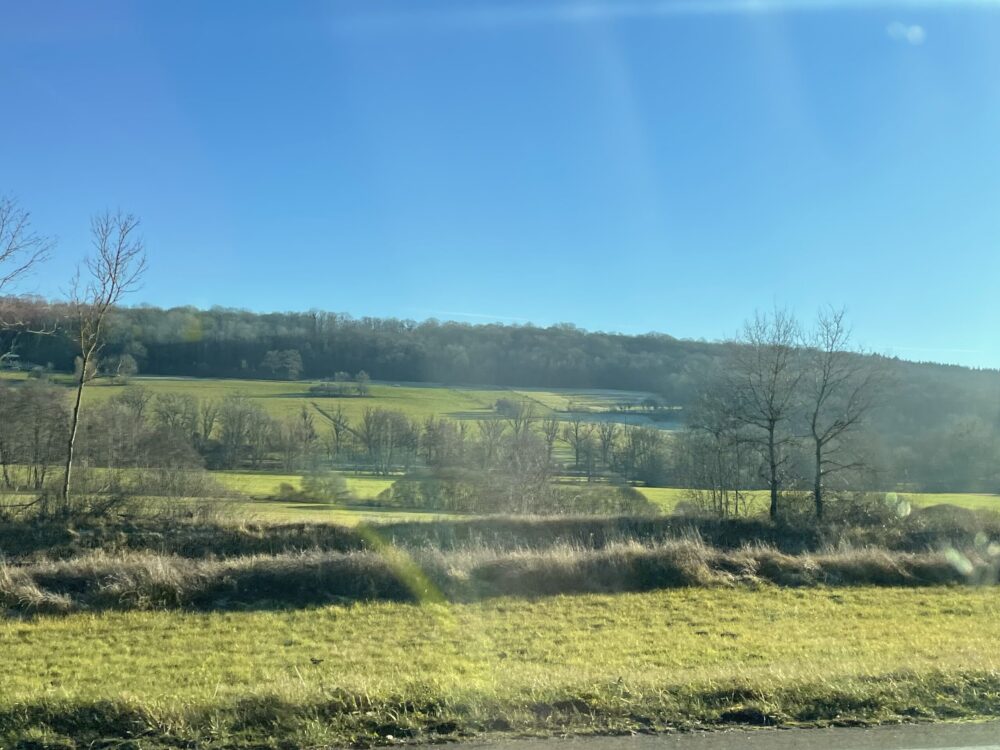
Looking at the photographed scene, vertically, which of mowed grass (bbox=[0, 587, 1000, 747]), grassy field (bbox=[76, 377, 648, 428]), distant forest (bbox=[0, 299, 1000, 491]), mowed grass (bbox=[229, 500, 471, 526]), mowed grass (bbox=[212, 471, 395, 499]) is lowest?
mowed grass (bbox=[212, 471, 395, 499])

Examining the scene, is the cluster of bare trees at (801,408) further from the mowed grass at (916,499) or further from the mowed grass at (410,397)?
the mowed grass at (410,397)

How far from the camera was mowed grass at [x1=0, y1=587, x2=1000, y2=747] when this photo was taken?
5.61 meters

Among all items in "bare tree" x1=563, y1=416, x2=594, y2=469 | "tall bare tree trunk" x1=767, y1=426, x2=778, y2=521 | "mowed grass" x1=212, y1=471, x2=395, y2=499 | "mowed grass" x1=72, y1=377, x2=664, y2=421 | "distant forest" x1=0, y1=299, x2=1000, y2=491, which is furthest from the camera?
"mowed grass" x1=72, y1=377, x2=664, y2=421

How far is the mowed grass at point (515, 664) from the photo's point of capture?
5.61 meters

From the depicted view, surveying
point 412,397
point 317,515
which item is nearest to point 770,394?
point 317,515

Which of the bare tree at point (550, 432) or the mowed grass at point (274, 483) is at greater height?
Result: the bare tree at point (550, 432)

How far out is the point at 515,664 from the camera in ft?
31.1

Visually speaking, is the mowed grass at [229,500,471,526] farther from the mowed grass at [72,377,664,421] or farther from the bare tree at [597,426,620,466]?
the mowed grass at [72,377,664,421]

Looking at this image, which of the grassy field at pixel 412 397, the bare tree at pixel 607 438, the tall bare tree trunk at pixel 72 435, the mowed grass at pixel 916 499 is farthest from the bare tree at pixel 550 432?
the tall bare tree trunk at pixel 72 435

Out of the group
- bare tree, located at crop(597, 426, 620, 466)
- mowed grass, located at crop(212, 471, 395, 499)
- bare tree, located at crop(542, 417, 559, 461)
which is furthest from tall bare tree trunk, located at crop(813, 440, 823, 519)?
mowed grass, located at crop(212, 471, 395, 499)

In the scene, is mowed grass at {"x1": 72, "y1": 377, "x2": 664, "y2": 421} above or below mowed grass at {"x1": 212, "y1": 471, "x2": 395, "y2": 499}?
above

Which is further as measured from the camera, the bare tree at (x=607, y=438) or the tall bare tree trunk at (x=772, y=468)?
the bare tree at (x=607, y=438)

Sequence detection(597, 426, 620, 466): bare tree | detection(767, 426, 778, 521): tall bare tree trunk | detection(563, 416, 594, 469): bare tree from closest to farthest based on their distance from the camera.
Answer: detection(767, 426, 778, 521): tall bare tree trunk < detection(563, 416, 594, 469): bare tree < detection(597, 426, 620, 466): bare tree

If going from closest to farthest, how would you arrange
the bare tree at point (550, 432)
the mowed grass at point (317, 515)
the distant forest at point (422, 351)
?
the mowed grass at point (317, 515)
the bare tree at point (550, 432)
the distant forest at point (422, 351)
